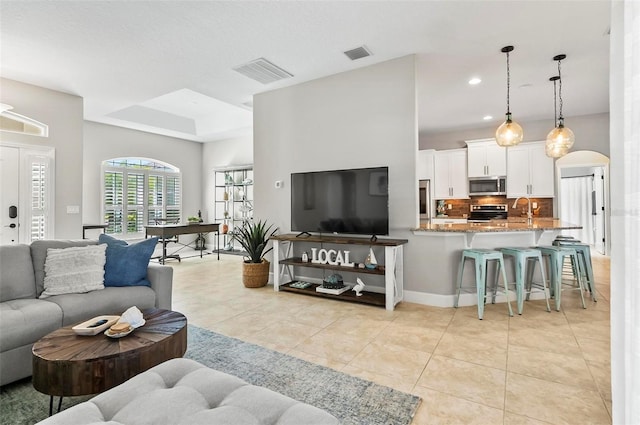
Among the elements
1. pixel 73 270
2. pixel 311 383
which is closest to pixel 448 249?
pixel 311 383

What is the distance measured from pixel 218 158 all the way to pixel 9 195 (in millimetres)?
4674

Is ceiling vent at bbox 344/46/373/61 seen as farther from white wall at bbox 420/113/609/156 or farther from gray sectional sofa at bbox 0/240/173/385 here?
white wall at bbox 420/113/609/156

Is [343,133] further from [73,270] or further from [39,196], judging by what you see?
[39,196]

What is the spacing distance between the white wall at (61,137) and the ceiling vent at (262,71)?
10.2 feet

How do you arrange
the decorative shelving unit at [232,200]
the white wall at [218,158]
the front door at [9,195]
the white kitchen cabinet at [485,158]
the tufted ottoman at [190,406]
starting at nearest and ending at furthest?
the tufted ottoman at [190,406] < the front door at [9,195] < the white kitchen cabinet at [485,158] < the decorative shelving unit at [232,200] < the white wall at [218,158]

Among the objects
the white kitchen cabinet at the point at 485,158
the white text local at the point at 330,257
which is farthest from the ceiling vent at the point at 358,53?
the white kitchen cabinet at the point at 485,158

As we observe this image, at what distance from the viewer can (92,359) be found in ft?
5.49

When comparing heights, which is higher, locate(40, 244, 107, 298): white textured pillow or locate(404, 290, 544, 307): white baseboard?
locate(40, 244, 107, 298): white textured pillow

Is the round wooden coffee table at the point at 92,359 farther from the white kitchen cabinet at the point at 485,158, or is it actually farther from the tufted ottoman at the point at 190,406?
the white kitchen cabinet at the point at 485,158

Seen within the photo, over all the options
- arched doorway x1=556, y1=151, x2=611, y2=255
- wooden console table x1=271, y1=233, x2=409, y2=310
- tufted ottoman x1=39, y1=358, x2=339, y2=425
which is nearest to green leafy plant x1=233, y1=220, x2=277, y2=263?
wooden console table x1=271, y1=233, x2=409, y2=310

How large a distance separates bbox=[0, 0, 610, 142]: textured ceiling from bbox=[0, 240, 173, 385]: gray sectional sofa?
229cm

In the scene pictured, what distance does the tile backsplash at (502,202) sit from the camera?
668 centimetres

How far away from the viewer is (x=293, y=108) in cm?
487

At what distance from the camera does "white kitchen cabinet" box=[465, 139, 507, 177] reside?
22.4ft
